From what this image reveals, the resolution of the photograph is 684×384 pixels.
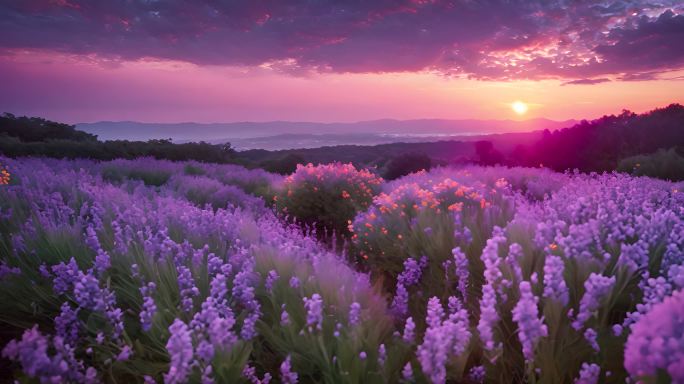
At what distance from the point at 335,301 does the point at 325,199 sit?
6731 mm

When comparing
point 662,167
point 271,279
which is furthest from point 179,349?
point 662,167

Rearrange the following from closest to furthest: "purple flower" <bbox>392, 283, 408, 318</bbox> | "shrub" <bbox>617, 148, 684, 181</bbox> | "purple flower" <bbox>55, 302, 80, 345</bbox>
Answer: "purple flower" <bbox>55, 302, 80, 345</bbox> < "purple flower" <bbox>392, 283, 408, 318</bbox> < "shrub" <bbox>617, 148, 684, 181</bbox>

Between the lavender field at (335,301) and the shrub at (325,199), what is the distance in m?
3.60

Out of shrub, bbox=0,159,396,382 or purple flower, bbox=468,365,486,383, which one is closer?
shrub, bbox=0,159,396,382

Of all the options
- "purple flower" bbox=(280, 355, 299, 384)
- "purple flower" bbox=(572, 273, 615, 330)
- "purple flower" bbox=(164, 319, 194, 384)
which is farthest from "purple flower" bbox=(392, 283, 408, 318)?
"purple flower" bbox=(164, 319, 194, 384)

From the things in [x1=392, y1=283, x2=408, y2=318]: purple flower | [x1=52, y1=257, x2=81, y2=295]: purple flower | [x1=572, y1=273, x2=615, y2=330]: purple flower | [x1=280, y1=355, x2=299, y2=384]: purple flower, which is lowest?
[x1=392, y1=283, x2=408, y2=318]: purple flower

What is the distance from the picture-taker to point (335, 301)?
307cm

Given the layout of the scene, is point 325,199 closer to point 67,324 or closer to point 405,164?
point 67,324

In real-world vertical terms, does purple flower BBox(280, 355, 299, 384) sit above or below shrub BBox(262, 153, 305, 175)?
above

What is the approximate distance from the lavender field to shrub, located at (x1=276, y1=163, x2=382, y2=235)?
3598 mm

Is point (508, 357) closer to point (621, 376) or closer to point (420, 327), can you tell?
point (621, 376)

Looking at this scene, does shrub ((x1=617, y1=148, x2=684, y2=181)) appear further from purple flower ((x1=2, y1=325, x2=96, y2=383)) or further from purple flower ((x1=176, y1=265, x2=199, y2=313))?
purple flower ((x1=2, y1=325, x2=96, y2=383))

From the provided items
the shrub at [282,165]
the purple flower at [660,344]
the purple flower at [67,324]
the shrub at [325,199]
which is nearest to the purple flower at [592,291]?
the purple flower at [660,344]

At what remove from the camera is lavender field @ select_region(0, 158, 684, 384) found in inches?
81.4
